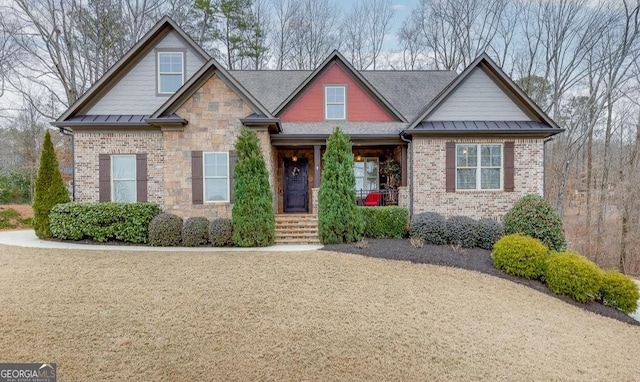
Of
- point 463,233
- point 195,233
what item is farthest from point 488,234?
point 195,233

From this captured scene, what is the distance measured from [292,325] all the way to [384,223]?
21.7 ft

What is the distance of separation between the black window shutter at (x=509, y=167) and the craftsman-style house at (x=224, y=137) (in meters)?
0.03

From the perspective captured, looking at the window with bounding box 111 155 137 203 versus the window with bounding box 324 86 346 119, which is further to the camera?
the window with bounding box 324 86 346 119

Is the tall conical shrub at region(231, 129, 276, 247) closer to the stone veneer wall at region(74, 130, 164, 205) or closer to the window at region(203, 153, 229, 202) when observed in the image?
the window at region(203, 153, 229, 202)

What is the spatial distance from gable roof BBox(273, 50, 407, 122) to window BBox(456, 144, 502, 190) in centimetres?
268

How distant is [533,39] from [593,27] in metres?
3.01

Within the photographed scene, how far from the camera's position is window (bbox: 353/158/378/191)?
14.4 m

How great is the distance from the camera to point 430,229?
10.3 meters

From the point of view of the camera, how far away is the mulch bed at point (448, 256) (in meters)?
6.97

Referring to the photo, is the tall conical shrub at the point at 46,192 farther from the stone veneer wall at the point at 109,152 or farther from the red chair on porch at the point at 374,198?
the red chair on porch at the point at 374,198

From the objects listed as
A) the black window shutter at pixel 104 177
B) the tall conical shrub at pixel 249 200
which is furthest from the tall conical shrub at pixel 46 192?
the tall conical shrub at pixel 249 200

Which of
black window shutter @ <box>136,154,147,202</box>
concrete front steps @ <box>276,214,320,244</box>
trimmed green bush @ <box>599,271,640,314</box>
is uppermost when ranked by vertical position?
black window shutter @ <box>136,154,147,202</box>

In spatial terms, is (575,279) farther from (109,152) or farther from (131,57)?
(131,57)

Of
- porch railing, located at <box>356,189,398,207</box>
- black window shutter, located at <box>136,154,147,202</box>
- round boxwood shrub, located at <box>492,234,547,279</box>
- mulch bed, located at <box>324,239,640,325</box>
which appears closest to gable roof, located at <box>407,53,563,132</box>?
porch railing, located at <box>356,189,398,207</box>
